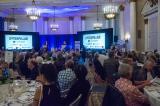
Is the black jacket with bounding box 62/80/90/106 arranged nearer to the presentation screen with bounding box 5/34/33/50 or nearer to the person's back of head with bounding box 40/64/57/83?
the person's back of head with bounding box 40/64/57/83

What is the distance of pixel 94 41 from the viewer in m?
17.7

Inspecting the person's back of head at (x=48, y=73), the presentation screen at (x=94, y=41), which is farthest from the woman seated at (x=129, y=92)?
the presentation screen at (x=94, y=41)

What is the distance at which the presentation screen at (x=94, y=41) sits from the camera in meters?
17.2

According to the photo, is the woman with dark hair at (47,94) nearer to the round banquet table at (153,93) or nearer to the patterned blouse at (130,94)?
the patterned blouse at (130,94)

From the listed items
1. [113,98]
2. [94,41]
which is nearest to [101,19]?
[94,41]

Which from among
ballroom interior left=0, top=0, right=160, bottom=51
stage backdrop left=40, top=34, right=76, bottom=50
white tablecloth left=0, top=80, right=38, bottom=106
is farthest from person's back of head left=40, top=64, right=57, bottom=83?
stage backdrop left=40, top=34, right=76, bottom=50

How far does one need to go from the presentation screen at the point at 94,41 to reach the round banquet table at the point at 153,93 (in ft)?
40.4

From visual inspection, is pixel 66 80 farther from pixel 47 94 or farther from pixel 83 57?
pixel 83 57

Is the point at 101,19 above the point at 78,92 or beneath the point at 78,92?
above

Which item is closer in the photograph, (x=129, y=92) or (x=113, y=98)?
(x=113, y=98)

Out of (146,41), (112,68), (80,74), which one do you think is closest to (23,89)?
(80,74)

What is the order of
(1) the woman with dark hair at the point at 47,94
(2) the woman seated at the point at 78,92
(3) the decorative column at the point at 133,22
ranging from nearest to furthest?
1. (1) the woman with dark hair at the point at 47,94
2. (2) the woman seated at the point at 78,92
3. (3) the decorative column at the point at 133,22

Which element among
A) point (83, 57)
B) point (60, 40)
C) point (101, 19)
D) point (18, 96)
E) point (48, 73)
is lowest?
point (18, 96)

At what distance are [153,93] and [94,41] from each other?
13590 mm
